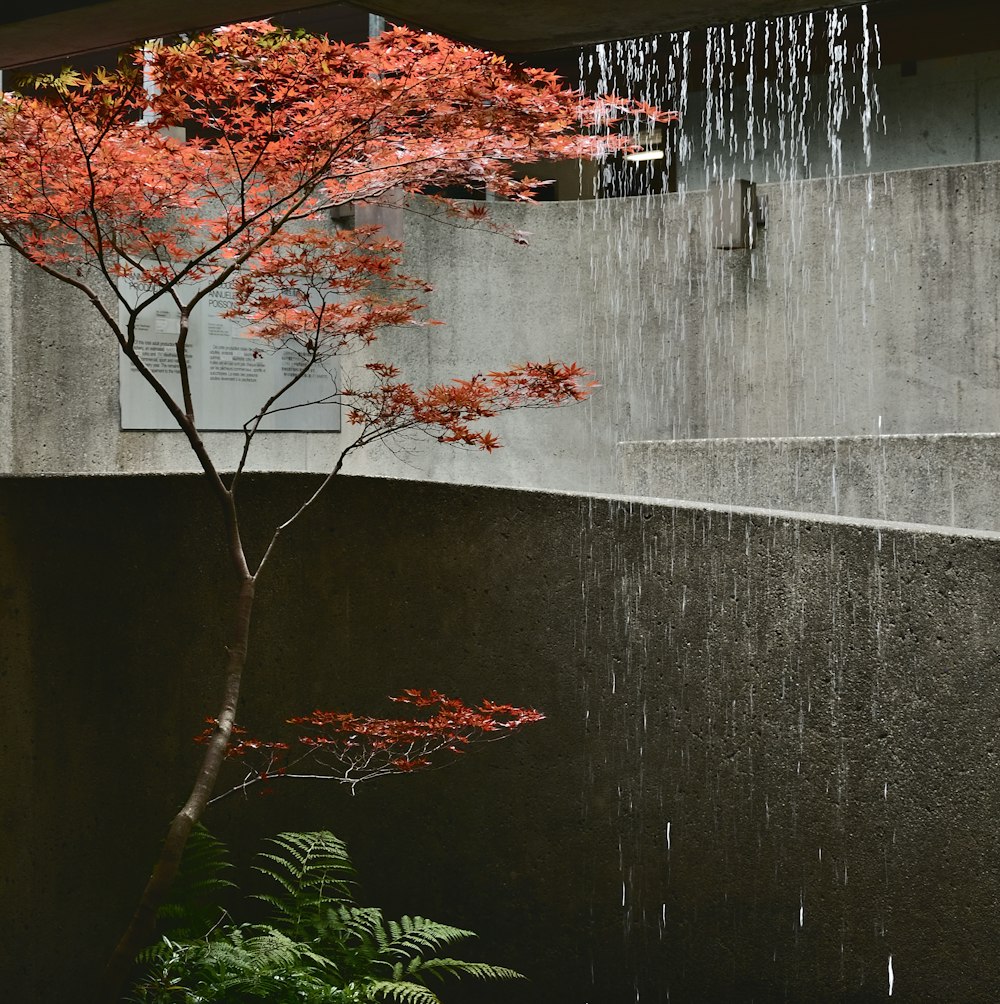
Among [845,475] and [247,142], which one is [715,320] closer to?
[845,475]

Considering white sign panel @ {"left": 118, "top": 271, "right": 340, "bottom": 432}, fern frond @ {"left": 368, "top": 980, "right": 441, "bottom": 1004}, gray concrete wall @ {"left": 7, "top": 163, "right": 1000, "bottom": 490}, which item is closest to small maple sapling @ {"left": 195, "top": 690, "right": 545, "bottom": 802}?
fern frond @ {"left": 368, "top": 980, "right": 441, "bottom": 1004}

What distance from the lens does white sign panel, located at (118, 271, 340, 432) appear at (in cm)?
652

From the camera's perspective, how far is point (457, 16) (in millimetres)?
2475

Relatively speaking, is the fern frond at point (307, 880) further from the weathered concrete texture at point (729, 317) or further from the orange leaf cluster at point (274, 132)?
the weathered concrete texture at point (729, 317)

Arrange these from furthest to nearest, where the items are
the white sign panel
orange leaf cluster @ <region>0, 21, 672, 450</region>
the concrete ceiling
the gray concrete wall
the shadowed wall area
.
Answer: the gray concrete wall
the white sign panel
the shadowed wall area
orange leaf cluster @ <region>0, 21, 672, 450</region>
the concrete ceiling

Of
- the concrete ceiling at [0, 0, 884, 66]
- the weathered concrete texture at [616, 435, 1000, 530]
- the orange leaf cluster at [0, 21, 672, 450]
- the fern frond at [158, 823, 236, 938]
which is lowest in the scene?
the fern frond at [158, 823, 236, 938]

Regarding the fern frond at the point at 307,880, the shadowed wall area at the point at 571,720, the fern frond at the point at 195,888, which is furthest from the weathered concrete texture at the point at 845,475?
the fern frond at the point at 195,888

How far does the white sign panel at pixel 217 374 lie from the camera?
6523 millimetres

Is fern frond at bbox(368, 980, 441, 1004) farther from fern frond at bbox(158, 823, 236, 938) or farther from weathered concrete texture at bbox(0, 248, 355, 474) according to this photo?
weathered concrete texture at bbox(0, 248, 355, 474)

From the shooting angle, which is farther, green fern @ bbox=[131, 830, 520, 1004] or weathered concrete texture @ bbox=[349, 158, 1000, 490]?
weathered concrete texture @ bbox=[349, 158, 1000, 490]

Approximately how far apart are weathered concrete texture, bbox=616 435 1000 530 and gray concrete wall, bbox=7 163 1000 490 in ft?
8.18

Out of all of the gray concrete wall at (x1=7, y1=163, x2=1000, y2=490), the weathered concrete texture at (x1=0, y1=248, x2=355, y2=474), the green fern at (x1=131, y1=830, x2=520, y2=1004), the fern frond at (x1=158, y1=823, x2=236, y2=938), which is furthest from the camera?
the gray concrete wall at (x1=7, y1=163, x2=1000, y2=490)

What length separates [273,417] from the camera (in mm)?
7461

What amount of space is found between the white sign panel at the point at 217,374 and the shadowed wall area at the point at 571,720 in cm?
118
